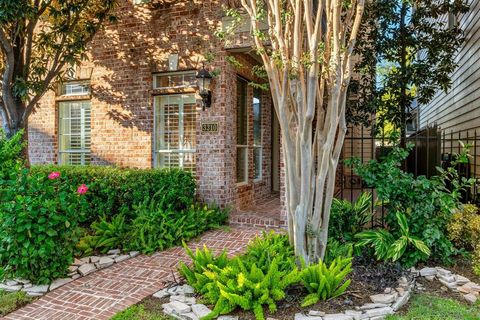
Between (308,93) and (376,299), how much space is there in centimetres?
217

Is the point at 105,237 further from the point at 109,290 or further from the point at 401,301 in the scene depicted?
the point at 401,301

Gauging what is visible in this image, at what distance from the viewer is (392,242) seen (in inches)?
171

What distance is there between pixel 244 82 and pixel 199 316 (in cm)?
565

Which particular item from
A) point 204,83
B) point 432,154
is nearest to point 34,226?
point 204,83

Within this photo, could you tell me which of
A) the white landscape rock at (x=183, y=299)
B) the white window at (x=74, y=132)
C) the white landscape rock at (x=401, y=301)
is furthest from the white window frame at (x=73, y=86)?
the white landscape rock at (x=401, y=301)

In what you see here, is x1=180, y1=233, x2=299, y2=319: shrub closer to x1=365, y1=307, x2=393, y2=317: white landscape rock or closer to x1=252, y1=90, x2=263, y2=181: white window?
x1=365, y1=307, x2=393, y2=317: white landscape rock

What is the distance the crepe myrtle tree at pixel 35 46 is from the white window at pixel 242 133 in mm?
3060

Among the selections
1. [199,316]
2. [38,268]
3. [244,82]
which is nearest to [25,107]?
[38,268]

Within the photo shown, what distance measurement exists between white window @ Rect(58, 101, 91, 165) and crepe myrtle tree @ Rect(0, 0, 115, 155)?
1360 millimetres

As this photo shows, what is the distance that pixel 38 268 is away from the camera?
13.2 feet

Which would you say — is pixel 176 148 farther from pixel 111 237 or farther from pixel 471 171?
pixel 471 171

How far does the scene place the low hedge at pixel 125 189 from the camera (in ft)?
19.3

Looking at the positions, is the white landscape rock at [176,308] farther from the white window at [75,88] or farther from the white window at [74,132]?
the white window at [75,88]

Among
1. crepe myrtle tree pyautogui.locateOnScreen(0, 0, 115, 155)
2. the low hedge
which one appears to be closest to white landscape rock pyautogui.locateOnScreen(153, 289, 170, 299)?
the low hedge
